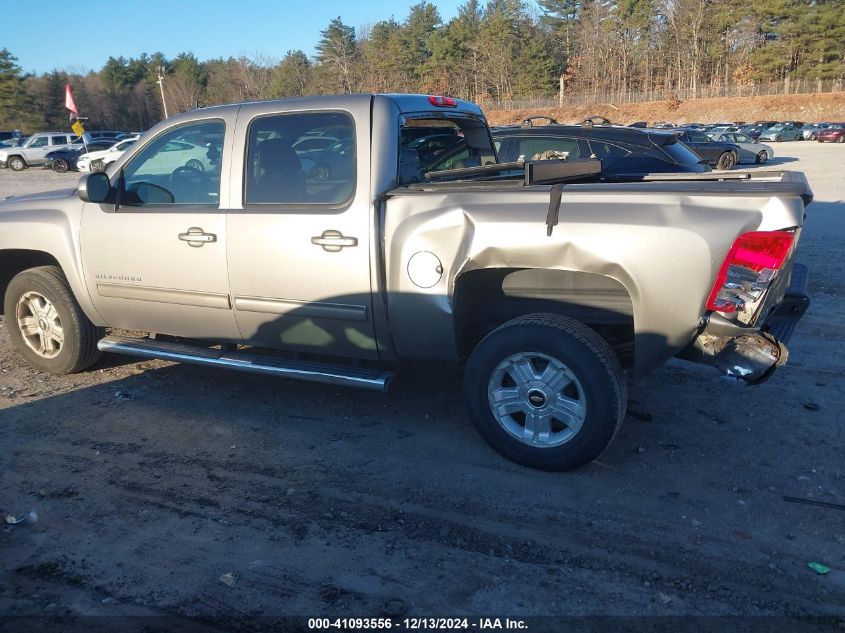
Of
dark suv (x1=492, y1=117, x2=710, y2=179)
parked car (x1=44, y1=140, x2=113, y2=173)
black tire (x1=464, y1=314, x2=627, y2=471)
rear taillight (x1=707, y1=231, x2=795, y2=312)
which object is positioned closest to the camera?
rear taillight (x1=707, y1=231, x2=795, y2=312)

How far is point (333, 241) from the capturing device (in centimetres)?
408

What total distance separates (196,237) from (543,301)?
89.5 inches

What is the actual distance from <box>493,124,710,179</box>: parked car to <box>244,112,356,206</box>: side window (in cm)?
597

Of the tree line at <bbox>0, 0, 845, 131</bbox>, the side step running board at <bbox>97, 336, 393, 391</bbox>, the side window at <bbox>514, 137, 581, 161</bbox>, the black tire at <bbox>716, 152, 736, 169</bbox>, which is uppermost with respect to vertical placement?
the tree line at <bbox>0, 0, 845, 131</bbox>

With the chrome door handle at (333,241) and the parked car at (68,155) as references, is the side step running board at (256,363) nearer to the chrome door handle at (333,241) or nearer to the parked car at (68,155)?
the chrome door handle at (333,241)

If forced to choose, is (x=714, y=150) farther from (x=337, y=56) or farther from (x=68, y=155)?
(x=337, y=56)

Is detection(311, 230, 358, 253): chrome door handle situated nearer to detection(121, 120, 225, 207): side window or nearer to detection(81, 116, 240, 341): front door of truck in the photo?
detection(81, 116, 240, 341): front door of truck

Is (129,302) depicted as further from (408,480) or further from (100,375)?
(408,480)

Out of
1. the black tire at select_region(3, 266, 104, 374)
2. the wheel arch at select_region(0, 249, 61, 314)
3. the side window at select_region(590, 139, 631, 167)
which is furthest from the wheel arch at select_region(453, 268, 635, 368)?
the side window at select_region(590, 139, 631, 167)

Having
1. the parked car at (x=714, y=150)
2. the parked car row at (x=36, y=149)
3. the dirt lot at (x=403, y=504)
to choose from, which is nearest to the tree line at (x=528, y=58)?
the parked car row at (x=36, y=149)

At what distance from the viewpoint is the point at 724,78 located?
77750 mm

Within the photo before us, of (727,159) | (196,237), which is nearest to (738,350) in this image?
(196,237)

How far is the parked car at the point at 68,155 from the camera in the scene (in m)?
33.8

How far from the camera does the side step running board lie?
418 cm
